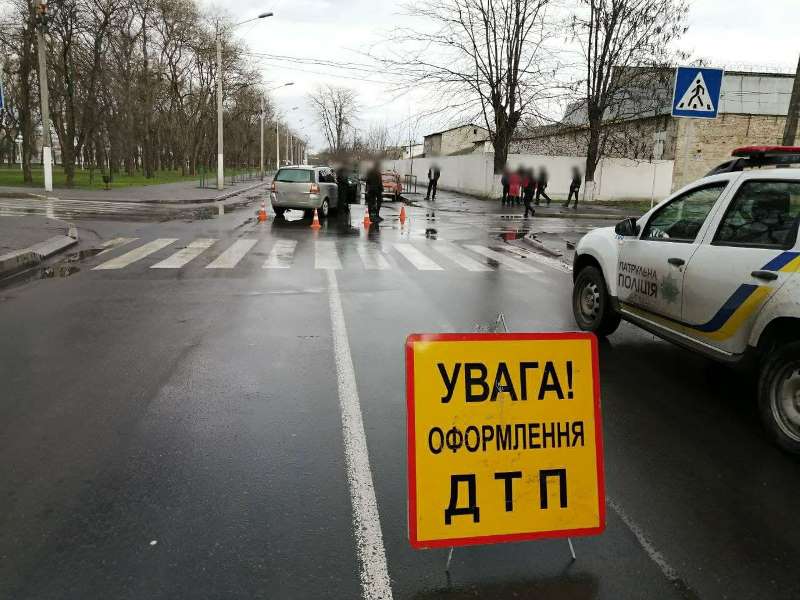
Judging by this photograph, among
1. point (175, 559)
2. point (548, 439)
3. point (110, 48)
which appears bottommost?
point (175, 559)

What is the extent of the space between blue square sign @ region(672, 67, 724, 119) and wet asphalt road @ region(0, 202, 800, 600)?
4280mm

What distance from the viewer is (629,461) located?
407 cm

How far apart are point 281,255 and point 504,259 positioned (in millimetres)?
4531

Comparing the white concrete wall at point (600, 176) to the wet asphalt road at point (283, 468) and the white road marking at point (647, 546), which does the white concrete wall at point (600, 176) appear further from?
the white road marking at point (647, 546)

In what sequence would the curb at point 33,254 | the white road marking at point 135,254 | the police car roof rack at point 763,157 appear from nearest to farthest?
the police car roof rack at point 763,157, the curb at point 33,254, the white road marking at point 135,254

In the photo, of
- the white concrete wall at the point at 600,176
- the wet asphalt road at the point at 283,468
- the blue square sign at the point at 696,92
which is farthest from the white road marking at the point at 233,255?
the white concrete wall at the point at 600,176

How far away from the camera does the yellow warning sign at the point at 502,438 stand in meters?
2.88

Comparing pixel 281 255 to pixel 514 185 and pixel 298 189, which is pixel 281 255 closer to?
pixel 298 189

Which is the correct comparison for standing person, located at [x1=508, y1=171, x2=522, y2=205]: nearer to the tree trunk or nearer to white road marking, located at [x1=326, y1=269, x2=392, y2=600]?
the tree trunk

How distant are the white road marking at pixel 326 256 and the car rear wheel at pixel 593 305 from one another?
193 inches

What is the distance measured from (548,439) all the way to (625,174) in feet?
120

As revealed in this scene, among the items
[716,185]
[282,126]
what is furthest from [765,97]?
[282,126]

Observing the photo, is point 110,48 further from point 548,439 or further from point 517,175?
point 548,439

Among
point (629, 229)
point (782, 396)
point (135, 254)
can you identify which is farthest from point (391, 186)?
point (782, 396)
